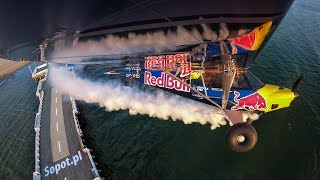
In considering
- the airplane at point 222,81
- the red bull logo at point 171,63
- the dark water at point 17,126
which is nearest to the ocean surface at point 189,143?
the dark water at point 17,126

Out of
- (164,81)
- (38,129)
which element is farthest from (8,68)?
(164,81)

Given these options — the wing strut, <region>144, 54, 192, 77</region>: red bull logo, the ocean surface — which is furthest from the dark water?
the wing strut

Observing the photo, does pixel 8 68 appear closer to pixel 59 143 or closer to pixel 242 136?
pixel 59 143

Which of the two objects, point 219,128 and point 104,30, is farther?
point 219,128

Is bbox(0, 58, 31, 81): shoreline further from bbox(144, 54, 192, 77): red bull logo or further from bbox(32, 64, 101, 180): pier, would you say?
bbox(144, 54, 192, 77): red bull logo

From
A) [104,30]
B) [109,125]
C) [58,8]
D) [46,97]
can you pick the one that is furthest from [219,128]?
[46,97]

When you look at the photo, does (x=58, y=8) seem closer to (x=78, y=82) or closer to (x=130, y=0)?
(x=130, y=0)
